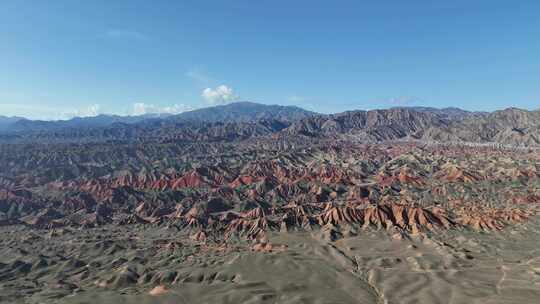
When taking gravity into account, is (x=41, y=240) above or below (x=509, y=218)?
below

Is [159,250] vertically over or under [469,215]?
under

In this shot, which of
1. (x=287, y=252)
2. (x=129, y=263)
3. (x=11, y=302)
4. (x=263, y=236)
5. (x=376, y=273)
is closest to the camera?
(x=11, y=302)

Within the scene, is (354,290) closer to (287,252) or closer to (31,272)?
(287,252)

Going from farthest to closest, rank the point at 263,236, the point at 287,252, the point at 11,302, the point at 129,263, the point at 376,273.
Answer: the point at 263,236 → the point at 287,252 → the point at 129,263 → the point at 376,273 → the point at 11,302

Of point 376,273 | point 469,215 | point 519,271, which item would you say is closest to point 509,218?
point 469,215

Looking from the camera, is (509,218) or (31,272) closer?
(31,272)

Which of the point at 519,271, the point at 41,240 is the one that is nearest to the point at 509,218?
the point at 519,271

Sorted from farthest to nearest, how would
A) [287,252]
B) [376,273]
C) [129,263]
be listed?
[287,252] → [129,263] → [376,273]

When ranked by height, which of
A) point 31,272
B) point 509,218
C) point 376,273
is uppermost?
point 509,218

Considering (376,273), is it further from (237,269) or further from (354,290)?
(237,269)
